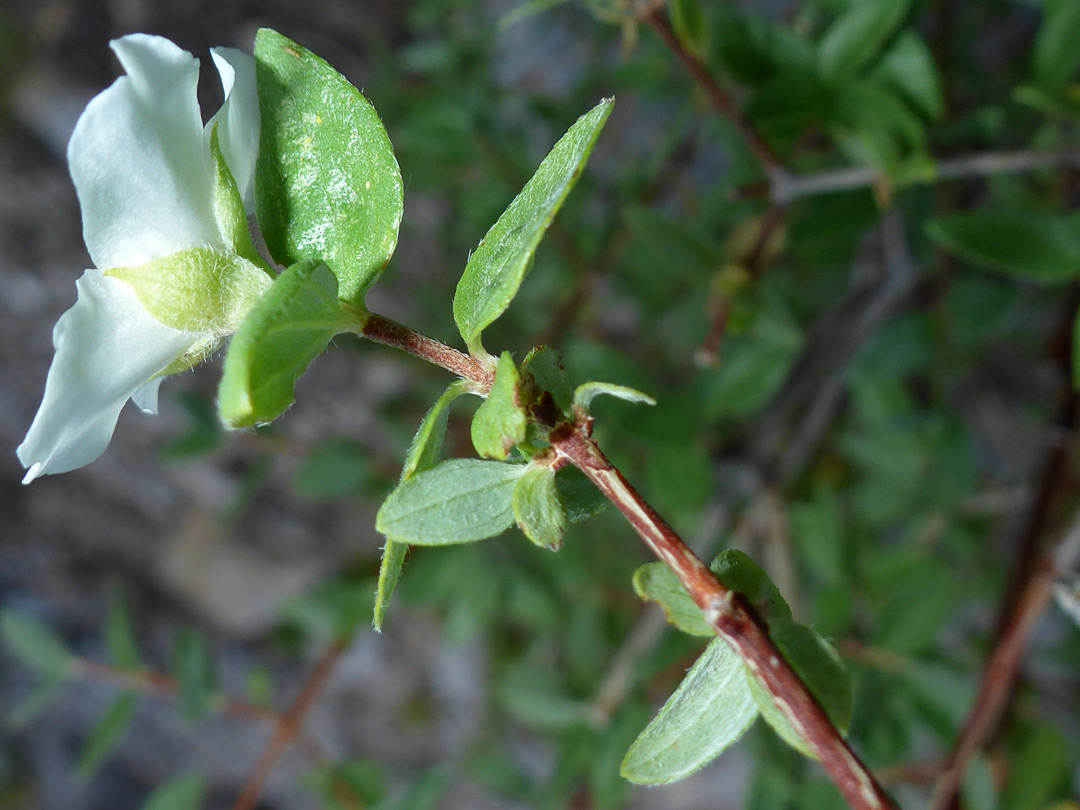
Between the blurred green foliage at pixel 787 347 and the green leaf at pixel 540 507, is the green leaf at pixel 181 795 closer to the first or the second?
A: the blurred green foliage at pixel 787 347

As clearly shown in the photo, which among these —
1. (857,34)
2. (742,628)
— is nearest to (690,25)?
(857,34)

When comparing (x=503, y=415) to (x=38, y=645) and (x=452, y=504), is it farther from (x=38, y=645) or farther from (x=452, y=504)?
(x=38, y=645)

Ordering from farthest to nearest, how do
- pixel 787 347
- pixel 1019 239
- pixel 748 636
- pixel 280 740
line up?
pixel 280 740, pixel 787 347, pixel 1019 239, pixel 748 636

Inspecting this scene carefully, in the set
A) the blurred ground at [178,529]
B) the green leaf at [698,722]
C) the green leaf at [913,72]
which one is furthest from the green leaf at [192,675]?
the green leaf at [913,72]

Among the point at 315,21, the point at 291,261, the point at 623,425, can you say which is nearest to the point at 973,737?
the point at 623,425

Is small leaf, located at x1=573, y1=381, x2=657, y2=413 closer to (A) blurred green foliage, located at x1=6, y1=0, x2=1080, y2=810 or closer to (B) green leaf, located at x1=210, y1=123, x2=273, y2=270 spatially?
(B) green leaf, located at x1=210, y1=123, x2=273, y2=270

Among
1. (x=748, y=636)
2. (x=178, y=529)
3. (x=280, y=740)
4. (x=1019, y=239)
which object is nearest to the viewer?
(x=748, y=636)

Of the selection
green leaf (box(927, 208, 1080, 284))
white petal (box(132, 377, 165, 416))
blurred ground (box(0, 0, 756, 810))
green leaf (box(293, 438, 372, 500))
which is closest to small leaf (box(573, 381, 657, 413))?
white petal (box(132, 377, 165, 416))
